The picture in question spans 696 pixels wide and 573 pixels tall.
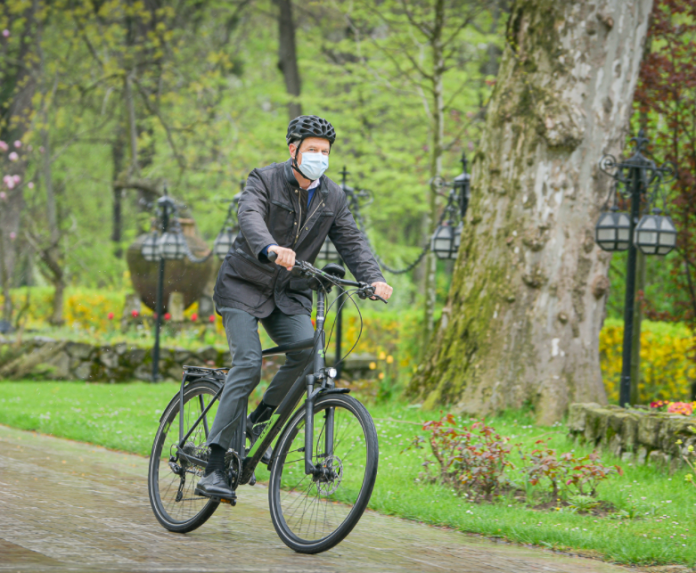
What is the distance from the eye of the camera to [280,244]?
14.8 ft

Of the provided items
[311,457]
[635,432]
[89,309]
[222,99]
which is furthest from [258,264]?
[222,99]

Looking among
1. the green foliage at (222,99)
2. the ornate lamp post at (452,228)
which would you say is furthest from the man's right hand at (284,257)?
the green foliage at (222,99)

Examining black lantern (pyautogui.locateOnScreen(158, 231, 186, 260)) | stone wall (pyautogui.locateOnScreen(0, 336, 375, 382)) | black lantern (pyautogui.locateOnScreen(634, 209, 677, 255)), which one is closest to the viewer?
black lantern (pyautogui.locateOnScreen(634, 209, 677, 255))

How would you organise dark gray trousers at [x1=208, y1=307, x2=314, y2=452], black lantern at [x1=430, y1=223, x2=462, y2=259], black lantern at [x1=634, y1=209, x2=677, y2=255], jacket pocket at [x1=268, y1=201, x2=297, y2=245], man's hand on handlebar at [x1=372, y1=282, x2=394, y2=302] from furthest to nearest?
1. black lantern at [x1=430, y1=223, x2=462, y2=259]
2. black lantern at [x1=634, y1=209, x2=677, y2=255]
3. jacket pocket at [x1=268, y1=201, x2=297, y2=245]
4. dark gray trousers at [x1=208, y1=307, x2=314, y2=452]
5. man's hand on handlebar at [x1=372, y1=282, x2=394, y2=302]

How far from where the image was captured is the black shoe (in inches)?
169

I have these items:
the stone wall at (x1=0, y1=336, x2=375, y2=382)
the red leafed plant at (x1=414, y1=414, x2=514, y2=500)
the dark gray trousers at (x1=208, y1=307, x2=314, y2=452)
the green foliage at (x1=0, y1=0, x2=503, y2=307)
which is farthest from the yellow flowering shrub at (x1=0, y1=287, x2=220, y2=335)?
the dark gray trousers at (x1=208, y1=307, x2=314, y2=452)

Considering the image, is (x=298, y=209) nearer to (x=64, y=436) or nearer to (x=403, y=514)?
(x=403, y=514)

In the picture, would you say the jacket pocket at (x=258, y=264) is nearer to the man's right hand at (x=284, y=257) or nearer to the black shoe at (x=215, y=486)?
the man's right hand at (x=284, y=257)

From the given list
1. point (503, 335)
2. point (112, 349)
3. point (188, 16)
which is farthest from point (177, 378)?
point (188, 16)

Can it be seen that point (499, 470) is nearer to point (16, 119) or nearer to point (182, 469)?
point (182, 469)

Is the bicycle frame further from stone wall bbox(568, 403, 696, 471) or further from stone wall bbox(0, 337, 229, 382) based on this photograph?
stone wall bbox(0, 337, 229, 382)

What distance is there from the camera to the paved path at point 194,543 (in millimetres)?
3852

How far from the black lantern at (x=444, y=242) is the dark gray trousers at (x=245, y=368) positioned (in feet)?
23.5

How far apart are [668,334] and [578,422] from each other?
20.6 ft
